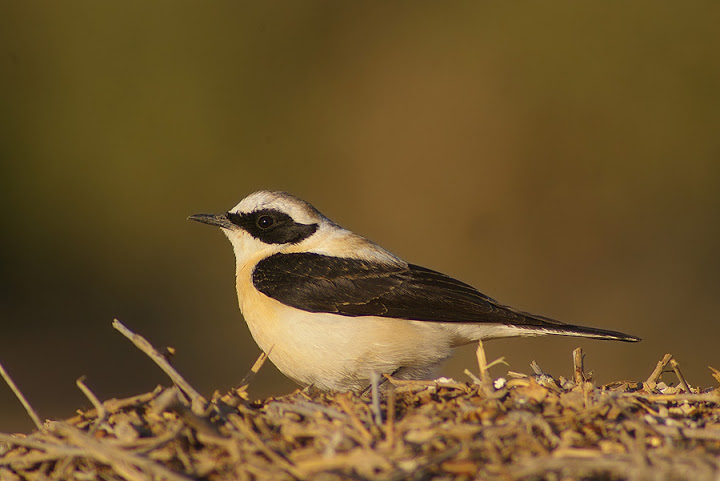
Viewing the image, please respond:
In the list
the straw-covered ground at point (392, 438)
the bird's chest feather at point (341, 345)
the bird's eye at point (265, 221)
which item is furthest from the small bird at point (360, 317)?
the straw-covered ground at point (392, 438)

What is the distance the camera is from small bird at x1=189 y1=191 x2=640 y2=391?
733cm

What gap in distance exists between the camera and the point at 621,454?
4.46 m

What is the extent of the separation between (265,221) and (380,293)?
147cm

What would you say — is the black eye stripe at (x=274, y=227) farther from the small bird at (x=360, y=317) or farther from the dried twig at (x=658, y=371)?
the dried twig at (x=658, y=371)

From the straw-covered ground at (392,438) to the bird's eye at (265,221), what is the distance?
121 inches

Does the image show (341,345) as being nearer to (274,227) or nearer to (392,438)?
(274,227)

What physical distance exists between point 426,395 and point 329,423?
2.91 ft

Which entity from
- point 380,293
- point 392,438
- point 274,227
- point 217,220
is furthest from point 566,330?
point 217,220

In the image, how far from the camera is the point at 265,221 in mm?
8656

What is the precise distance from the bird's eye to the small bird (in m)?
0.35

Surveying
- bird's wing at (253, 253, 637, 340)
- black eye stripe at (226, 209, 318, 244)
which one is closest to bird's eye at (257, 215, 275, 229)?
black eye stripe at (226, 209, 318, 244)

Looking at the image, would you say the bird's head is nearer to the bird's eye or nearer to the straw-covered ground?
the bird's eye

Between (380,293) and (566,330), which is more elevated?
(566,330)

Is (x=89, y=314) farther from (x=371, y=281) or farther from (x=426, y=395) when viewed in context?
(x=426, y=395)
